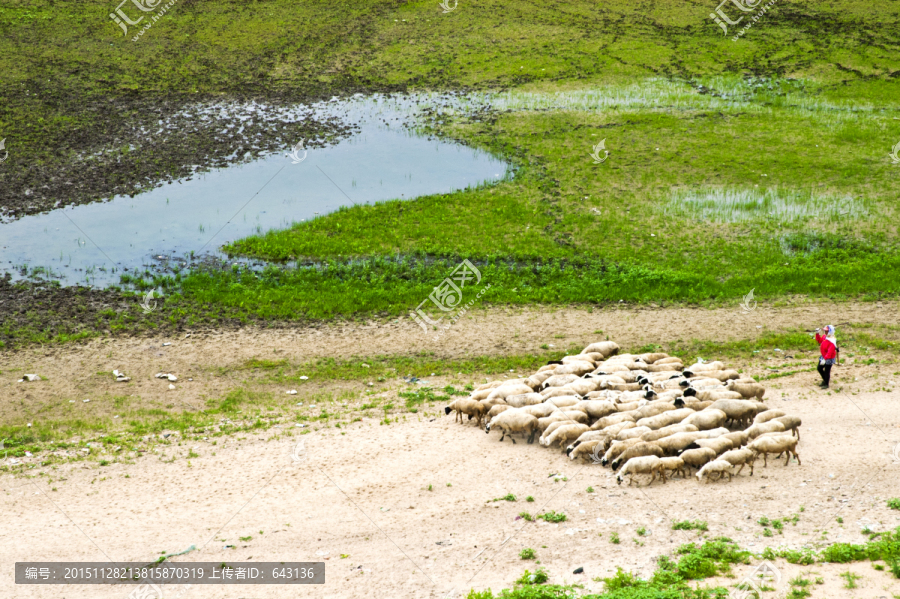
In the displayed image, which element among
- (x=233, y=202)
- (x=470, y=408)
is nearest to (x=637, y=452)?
(x=470, y=408)

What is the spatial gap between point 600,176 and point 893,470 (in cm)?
2064

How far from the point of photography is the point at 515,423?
1585 cm

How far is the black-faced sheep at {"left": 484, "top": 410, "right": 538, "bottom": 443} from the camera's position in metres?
15.8

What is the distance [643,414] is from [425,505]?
5.51 m

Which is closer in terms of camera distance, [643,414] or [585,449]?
[585,449]

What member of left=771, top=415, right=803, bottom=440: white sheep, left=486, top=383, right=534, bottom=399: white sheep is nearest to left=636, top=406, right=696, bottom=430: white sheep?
left=771, top=415, right=803, bottom=440: white sheep

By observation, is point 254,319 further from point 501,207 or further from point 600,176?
point 600,176

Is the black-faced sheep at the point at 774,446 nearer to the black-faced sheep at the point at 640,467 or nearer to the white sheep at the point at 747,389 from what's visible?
the black-faced sheep at the point at 640,467

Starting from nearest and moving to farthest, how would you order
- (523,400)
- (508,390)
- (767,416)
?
(767,416) → (523,400) → (508,390)

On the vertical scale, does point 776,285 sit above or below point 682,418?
above

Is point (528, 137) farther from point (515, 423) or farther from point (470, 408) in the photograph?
point (515, 423)

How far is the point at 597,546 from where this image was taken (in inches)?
473

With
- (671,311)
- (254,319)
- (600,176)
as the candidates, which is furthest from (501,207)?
(254,319)

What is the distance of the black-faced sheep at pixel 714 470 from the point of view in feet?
45.5
